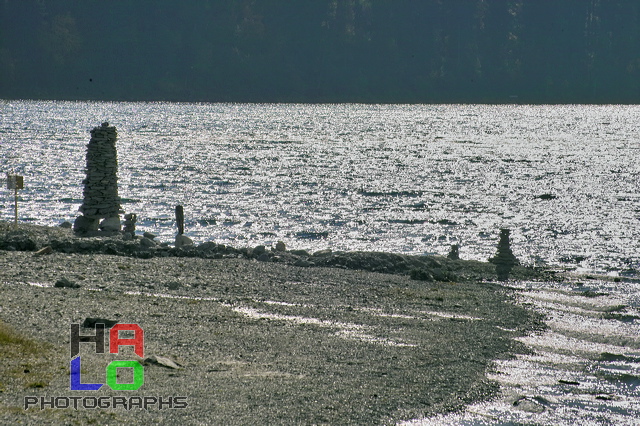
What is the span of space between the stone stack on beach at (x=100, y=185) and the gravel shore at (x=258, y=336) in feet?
19.1

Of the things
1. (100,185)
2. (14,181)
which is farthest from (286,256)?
(14,181)

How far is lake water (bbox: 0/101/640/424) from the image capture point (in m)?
13.6

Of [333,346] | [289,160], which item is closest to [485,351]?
[333,346]

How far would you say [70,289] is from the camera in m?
17.0

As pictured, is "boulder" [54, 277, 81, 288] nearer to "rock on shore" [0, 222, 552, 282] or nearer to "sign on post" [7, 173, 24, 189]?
"rock on shore" [0, 222, 552, 282]

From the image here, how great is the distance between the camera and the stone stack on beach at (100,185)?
28.8m

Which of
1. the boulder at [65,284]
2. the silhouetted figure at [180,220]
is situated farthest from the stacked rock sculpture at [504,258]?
the boulder at [65,284]

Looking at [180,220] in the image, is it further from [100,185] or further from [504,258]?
[504,258]

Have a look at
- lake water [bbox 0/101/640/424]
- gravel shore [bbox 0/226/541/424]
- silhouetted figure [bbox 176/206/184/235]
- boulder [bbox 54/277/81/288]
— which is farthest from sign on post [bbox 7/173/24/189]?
boulder [bbox 54/277/81/288]

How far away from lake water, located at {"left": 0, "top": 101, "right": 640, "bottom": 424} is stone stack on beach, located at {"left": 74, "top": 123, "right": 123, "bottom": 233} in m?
7.32

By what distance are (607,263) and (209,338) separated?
21.3m

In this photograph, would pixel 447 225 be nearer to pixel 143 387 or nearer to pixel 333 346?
pixel 333 346

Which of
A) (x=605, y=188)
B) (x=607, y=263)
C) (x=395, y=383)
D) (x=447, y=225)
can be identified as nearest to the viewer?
(x=395, y=383)

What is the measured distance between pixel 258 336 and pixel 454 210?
38.4m
